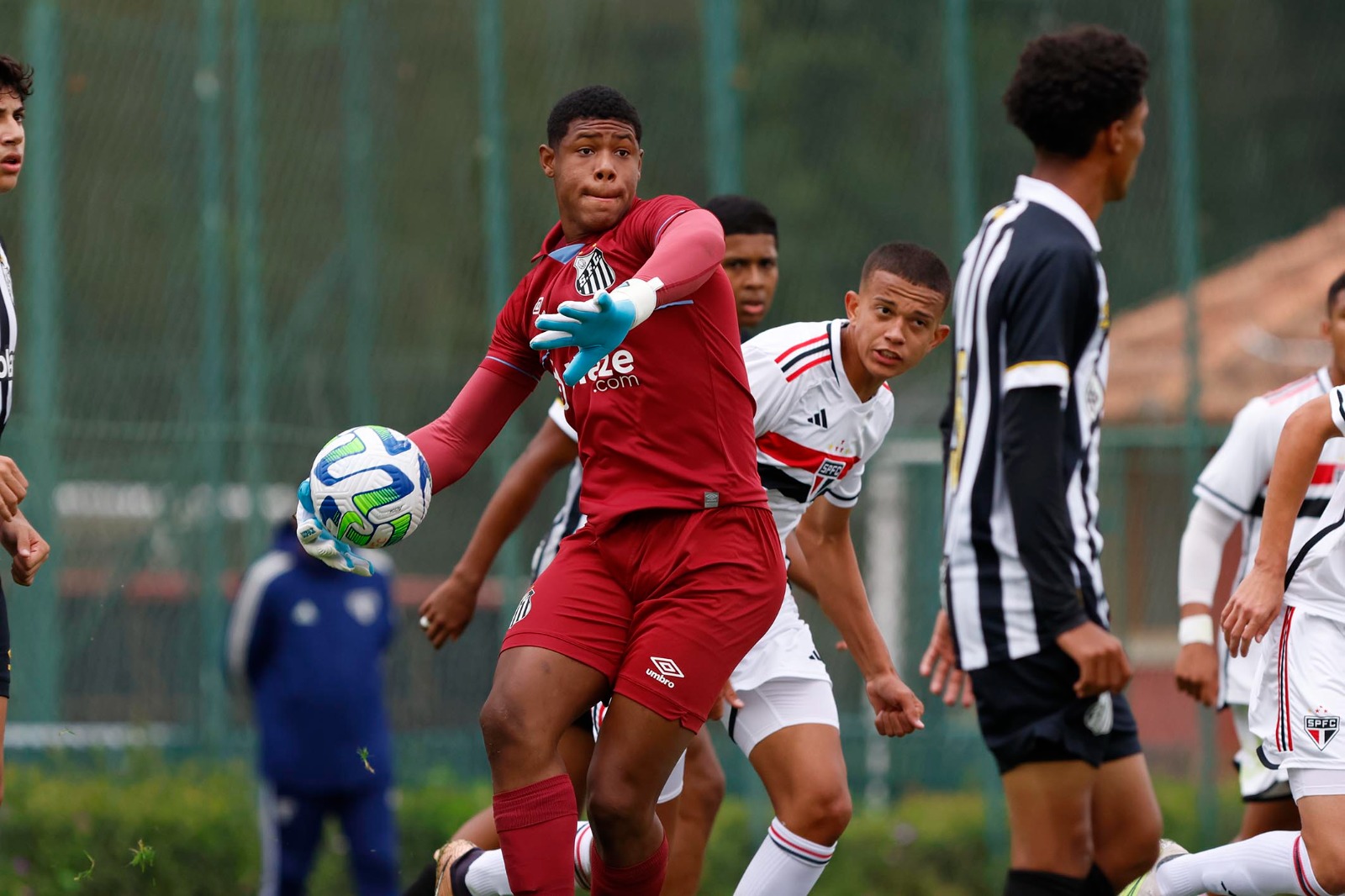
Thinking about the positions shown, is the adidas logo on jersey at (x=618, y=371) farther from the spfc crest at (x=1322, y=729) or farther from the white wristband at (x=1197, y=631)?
the white wristband at (x=1197, y=631)

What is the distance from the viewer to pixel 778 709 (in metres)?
5.33

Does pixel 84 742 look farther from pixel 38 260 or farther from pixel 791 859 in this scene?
pixel 791 859

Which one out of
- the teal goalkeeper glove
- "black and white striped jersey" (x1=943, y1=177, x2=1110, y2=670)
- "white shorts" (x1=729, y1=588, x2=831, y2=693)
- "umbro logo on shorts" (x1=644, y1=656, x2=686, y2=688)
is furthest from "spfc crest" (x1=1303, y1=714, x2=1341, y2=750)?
the teal goalkeeper glove

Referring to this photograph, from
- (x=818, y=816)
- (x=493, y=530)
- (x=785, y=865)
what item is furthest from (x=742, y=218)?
(x=785, y=865)

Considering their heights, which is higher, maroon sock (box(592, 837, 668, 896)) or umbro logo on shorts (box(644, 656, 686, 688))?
umbro logo on shorts (box(644, 656, 686, 688))

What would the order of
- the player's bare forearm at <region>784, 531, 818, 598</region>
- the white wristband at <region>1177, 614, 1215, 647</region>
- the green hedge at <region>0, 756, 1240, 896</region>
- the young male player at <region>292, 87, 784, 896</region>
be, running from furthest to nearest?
the green hedge at <region>0, 756, 1240, 896</region>
the player's bare forearm at <region>784, 531, 818, 598</region>
the white wristband at <region>1177, 614, 1215, 647</region>
the young male player at <region>292, 87, 784, 896</region>

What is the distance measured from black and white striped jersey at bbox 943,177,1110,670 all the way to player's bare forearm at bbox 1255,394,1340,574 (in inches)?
20.2

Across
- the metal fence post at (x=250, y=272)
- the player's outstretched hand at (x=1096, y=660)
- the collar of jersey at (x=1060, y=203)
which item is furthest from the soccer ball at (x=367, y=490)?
the metal fence post at (x=250, y=272)

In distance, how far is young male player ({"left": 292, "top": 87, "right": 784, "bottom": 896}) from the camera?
14.0 feet

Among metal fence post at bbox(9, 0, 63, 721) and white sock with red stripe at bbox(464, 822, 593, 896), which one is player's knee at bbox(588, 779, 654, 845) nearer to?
white sock with red stripe at bbox(464, 822, 593, 896)

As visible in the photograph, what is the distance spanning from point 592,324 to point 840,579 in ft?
6.66

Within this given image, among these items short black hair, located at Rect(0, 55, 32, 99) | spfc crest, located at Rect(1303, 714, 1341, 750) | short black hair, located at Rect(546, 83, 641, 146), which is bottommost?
spfc crest, located at Rect(1303, 714, 1341, 750)

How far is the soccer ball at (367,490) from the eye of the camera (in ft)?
14.2

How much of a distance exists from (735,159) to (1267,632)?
19.6ft
